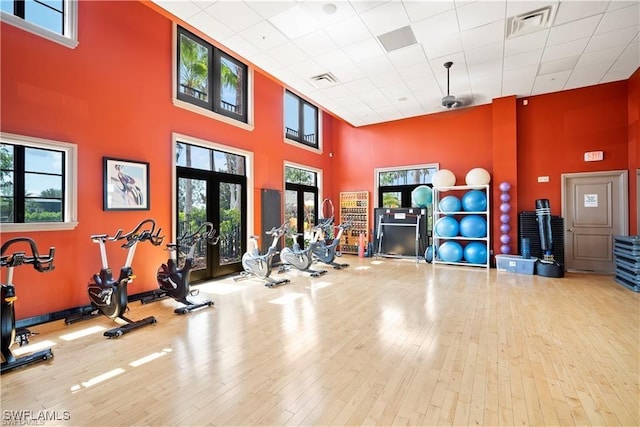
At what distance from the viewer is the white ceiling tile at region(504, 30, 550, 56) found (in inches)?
178

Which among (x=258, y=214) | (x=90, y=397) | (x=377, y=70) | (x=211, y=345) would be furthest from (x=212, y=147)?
(x=90, y=397)

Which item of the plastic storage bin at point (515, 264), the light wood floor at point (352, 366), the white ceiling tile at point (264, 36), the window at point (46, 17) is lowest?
the light wood floor at point (352, 366)

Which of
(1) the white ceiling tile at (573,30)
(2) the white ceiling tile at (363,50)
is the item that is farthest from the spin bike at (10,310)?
(1) the white ceiling tile at (573,30)

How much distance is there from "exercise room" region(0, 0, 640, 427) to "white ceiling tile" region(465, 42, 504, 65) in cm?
15

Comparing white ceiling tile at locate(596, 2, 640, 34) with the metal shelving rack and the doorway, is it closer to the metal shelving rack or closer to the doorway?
the metal shelving rack

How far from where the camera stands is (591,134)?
6.44m

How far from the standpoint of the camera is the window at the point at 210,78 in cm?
534

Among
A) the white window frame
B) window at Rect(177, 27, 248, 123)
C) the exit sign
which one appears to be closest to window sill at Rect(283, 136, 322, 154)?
the white window frame

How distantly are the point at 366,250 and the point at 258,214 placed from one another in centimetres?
365

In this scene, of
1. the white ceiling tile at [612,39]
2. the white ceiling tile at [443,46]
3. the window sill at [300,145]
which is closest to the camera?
the white ceiling tile at [612,39]

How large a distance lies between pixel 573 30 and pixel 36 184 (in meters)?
7.55

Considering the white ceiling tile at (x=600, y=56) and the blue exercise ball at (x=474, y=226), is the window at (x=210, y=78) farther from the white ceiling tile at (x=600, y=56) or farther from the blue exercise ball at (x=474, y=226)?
the white ceiling tile at (x=600, y=56)

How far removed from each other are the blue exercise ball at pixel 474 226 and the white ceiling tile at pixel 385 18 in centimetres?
460

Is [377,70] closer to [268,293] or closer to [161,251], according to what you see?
[268,293]
